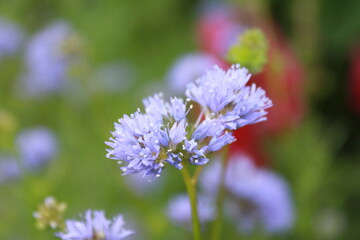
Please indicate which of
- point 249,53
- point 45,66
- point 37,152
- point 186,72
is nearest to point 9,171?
point 37,152

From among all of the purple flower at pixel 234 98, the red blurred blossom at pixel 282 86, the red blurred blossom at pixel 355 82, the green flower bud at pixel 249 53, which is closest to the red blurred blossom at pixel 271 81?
the red blurred blossom at pixel 282 86

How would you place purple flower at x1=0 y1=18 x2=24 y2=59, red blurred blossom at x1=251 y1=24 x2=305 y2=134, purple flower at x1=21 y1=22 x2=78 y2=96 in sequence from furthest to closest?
1. purple flower at x1=0 y1=18 x2=24 y2=59
2. purple flower at x1=21 y1=22 x2=78 y2=96
3. red blurred blossom at x1=251 y1=24 x2=305 y2=134

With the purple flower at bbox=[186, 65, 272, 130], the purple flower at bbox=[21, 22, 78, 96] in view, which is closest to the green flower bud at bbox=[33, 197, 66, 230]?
the purple flower at bbox=[186, 65, 272, 130]

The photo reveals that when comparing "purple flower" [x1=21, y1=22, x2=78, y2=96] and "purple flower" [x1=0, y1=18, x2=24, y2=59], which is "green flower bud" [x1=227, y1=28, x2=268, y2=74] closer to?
"purple flower" [x1=21, y1=22, x2=78, y2=96]

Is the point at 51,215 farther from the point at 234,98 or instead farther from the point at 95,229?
the point at 234,98

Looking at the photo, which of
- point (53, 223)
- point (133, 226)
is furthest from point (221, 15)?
point (53, 223)
